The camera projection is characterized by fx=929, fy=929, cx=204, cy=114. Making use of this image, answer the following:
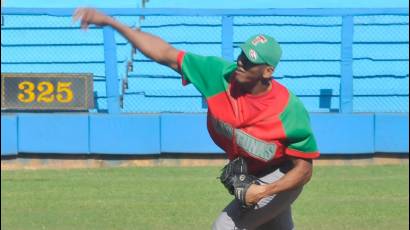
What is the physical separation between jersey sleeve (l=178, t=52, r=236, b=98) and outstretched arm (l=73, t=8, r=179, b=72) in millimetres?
67

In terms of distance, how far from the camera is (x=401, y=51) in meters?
15.8

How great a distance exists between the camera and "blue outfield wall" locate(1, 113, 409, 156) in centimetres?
1347

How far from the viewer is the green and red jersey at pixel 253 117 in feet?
17.6

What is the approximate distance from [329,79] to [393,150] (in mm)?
2072

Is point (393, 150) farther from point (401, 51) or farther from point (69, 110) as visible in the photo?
point (69, 110)

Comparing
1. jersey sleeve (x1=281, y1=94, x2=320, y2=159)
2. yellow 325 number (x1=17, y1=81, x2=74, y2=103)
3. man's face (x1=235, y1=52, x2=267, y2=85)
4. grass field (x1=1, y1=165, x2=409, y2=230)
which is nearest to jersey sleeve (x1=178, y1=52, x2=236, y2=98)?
man's face (x1=235, y1=52, x2=267, y2=85)

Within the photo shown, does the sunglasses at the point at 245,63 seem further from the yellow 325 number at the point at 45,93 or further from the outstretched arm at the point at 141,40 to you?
the yellow 325 number at the point at 45,93

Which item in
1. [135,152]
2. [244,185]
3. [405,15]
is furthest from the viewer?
[405,15]

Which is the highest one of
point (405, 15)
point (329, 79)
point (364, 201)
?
point (405, 15)

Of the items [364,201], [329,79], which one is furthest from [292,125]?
[329,79]

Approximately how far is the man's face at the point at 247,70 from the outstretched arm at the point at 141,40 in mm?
422

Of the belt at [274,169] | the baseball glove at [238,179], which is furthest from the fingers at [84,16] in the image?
the belt at [274,169]

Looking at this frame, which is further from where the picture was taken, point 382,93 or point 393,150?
point 382,93

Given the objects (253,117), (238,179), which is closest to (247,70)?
(253,117)
